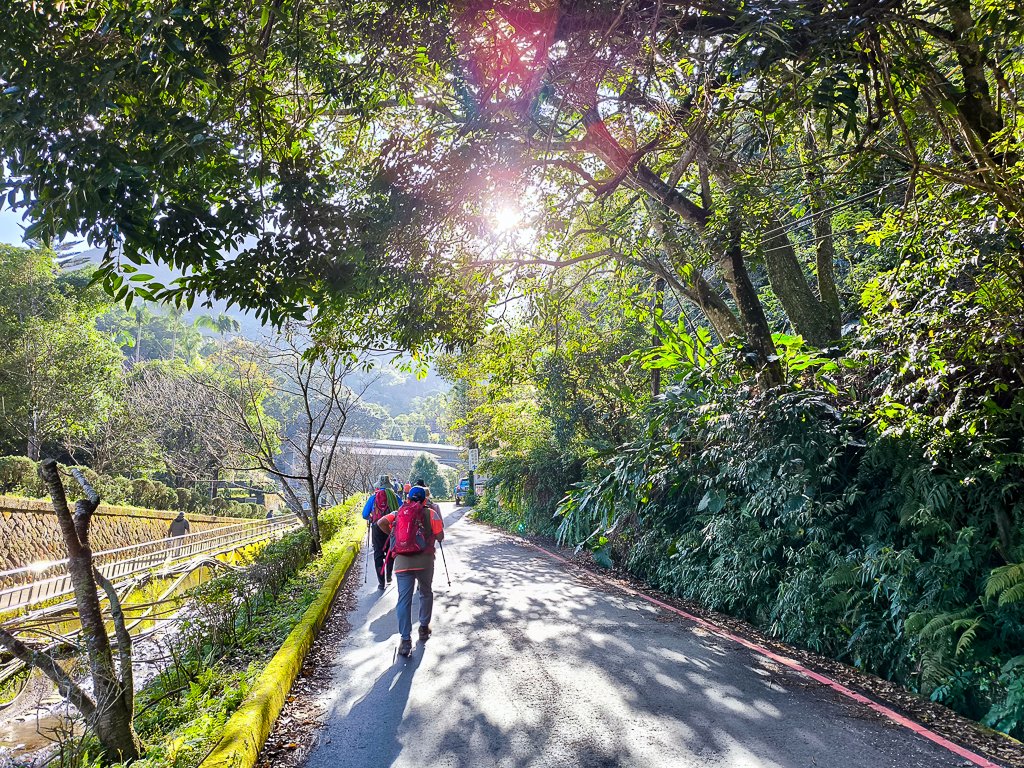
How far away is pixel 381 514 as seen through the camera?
994 cm

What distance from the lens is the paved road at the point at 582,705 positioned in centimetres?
430

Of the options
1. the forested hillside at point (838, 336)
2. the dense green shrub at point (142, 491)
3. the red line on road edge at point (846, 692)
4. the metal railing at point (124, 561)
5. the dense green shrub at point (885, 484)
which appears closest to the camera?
the red line on road edge at point (846, 692)

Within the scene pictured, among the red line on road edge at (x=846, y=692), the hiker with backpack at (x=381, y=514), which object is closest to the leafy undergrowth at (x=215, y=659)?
the hiker with backpack at (x=381, y=514)

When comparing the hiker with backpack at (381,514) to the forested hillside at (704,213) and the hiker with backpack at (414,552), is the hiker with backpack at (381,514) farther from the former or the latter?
the forested hillside at (704,213)

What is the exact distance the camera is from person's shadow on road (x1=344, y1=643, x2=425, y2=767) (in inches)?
172

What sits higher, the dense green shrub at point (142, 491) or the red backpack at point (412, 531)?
the red backpack at point (412, 531)

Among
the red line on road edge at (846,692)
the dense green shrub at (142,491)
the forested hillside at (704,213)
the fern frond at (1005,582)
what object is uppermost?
the forested hillside at (704,213)

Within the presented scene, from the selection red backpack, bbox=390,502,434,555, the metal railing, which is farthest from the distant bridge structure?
red backpack, bbox=390,502,434,555

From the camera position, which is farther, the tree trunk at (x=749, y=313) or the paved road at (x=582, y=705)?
the tree trunk at (x=749, y=313)

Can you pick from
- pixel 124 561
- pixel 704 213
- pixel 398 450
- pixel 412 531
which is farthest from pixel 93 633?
pixel 398 450

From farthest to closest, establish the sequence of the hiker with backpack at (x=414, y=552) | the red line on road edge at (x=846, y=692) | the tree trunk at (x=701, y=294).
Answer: the tree trunk at (x=701, y=294), the hiker with backpack at (x=414, y=552), the red line on road edge at (x=846, y=692)

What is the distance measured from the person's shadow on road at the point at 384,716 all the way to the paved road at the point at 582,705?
0.02m

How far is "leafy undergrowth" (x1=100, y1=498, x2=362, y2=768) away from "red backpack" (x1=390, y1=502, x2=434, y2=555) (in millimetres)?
1504

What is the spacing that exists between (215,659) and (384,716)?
7.18 ft
